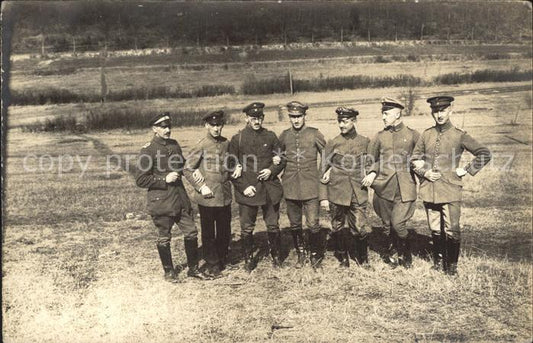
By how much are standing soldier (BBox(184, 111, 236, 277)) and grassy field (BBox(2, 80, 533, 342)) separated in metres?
0.54

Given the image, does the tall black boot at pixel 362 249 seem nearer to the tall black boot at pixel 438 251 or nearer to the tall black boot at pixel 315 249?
the tall black boot at pixel 315 249

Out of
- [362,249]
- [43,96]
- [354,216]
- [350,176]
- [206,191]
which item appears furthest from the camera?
[43,96]

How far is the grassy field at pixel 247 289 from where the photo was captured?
4191 millimetres

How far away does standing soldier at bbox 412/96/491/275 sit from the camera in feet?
15.9

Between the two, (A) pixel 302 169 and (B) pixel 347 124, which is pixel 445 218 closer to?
(B) pixel 347 124

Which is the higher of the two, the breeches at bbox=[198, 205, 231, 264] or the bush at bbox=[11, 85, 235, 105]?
the bush at bbox=[11, 85, 235, 105]

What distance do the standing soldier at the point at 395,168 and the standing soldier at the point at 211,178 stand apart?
1.62m

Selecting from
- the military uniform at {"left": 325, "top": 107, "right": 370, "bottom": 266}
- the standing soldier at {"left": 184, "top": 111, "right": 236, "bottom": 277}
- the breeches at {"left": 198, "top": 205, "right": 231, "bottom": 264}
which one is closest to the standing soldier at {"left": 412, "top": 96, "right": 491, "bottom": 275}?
the military uniform at {"left": 325, "top": 107, "right": 370, "bottom": 266}

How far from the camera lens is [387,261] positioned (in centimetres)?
547

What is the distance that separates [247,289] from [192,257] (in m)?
0.80

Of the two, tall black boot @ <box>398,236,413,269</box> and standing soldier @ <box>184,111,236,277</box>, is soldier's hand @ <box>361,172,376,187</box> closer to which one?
tall black boot @ <box>398,236,413,269</box>

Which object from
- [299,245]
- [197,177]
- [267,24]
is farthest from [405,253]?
[267,24]

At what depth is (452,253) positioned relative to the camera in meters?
4.98

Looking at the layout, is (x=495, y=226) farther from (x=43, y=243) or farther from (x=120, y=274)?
(x=43, y=243)
